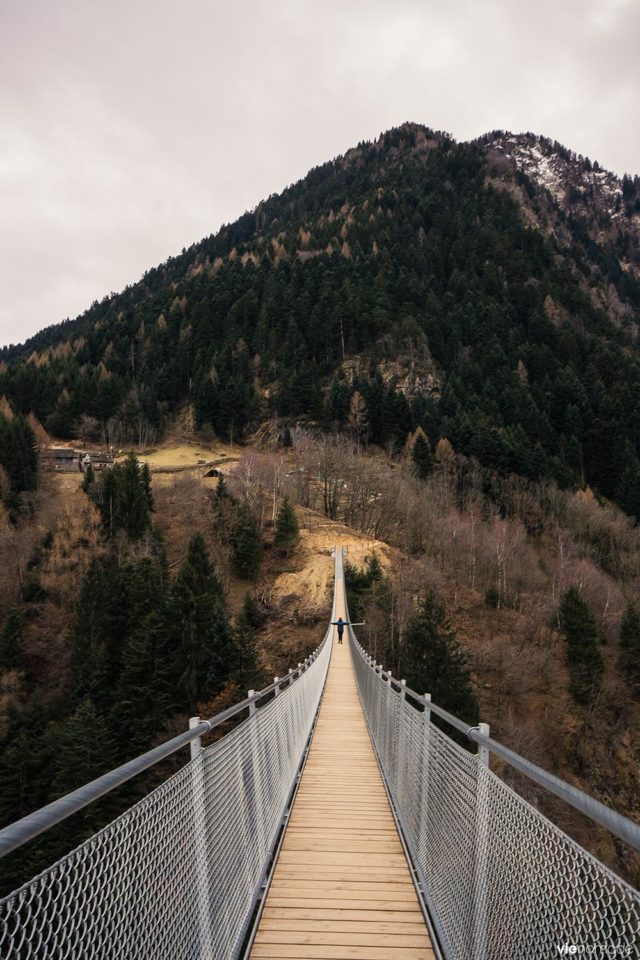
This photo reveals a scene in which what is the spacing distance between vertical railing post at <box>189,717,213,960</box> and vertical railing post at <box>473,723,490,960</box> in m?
1.37

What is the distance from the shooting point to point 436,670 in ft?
76.8

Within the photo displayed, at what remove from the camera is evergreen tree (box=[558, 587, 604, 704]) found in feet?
94.1

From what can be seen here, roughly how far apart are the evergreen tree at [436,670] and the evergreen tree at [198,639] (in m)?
10.2

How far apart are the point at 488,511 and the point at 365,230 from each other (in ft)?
267

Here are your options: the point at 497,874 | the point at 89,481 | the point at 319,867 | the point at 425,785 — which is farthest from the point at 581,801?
the point at 89,481

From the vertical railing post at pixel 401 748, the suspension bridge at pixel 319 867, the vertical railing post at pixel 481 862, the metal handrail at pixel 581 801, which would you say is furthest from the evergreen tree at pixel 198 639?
the metal handrail at pixel 581 801

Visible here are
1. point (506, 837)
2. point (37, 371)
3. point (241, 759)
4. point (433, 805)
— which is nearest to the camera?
point (506, 837)

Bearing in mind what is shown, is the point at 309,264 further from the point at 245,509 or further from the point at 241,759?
the point at 241,759

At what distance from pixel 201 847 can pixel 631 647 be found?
1391 inches

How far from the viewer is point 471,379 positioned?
76.4 meters

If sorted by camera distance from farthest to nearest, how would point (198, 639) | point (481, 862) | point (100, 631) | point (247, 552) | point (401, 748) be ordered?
1. point (247, 552)
2. point (100, 631)
3. point (198, 639)
4. point (401, 748)
5. point (481, 862)

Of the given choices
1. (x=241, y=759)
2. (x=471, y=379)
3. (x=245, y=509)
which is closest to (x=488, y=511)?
(x=245, y=509)

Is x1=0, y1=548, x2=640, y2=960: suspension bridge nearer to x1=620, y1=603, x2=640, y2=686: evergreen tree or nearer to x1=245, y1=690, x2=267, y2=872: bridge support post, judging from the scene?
x1=245, y1=690, x2=267, y2=872: bridge support post

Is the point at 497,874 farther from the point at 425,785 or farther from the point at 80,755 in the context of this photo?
the point at 80,755
